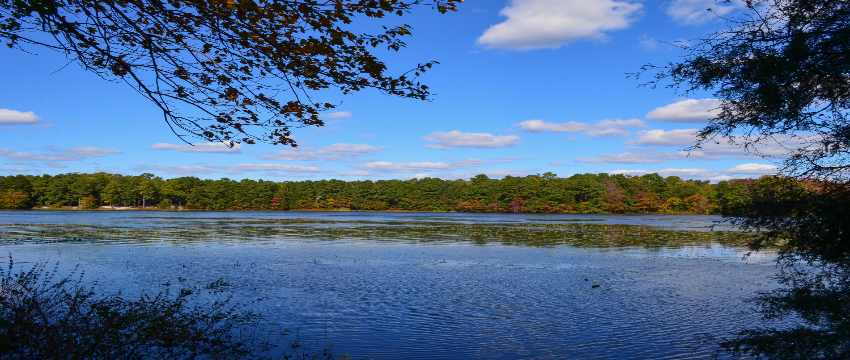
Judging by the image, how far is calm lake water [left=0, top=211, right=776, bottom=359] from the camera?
36.0 feet

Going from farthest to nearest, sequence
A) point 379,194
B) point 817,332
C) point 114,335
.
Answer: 1. point 379,194
2. point 114,335
3. point 817,332

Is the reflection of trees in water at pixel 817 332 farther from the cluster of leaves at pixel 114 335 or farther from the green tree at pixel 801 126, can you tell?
the cluster of leaves at pixel 114 335

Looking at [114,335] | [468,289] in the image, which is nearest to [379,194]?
[468,289]

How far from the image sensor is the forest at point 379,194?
123 m

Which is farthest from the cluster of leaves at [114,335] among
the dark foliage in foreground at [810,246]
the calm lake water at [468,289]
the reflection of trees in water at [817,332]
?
the dark foliage in foreground at [810,246]

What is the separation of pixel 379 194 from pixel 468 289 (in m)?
131

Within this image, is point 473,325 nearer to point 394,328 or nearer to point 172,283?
point 394,328

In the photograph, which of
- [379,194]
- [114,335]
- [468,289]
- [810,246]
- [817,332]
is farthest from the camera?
[379,194]

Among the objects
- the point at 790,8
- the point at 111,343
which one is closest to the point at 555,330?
the point at 790,8

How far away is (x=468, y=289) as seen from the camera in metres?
16.7

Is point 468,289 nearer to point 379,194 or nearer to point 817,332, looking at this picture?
point 817,332

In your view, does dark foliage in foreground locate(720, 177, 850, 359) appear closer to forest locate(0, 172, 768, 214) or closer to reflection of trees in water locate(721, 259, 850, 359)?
reflection of trees in water locate(721, 259, 850, 359)

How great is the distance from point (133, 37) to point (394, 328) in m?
7.67

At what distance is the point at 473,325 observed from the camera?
12.2m
